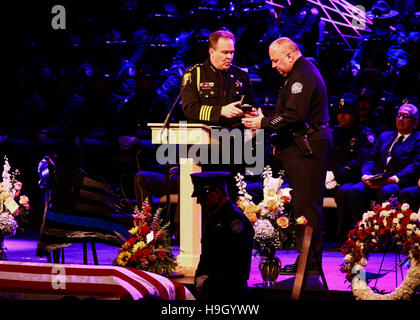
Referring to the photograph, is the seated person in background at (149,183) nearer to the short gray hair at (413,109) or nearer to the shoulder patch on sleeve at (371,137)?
the shoulder patch on sleeve at (371,137)

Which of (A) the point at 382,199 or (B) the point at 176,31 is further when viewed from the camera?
(B) the point at 176,31

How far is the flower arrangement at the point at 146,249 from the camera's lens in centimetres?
530

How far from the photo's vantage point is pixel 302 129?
5.80 meters

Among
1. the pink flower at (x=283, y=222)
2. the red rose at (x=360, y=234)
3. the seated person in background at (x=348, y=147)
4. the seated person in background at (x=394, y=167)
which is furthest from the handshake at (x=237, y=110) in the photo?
the seated person in background at (x=348, y=147)

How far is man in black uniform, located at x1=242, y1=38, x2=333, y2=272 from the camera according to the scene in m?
5.70

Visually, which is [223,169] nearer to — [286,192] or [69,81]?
[286,192]

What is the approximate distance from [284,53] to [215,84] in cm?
67

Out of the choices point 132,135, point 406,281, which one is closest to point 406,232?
point 406,281

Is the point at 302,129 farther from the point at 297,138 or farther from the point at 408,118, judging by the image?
the point at 408,118

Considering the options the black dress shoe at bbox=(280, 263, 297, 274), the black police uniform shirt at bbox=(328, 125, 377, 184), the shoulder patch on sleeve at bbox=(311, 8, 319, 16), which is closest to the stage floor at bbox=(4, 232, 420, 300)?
the black dress shoe at bbox=(280, 263, 297, 274)

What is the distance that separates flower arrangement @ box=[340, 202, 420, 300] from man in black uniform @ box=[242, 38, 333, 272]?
0.76 meters

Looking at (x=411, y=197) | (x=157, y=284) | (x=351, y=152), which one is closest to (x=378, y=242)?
(x=157, y=284)
